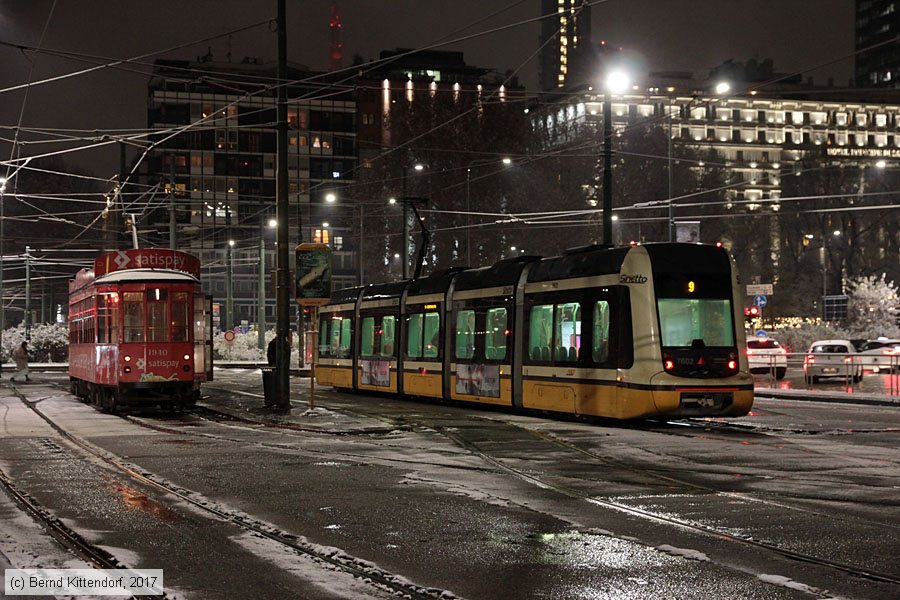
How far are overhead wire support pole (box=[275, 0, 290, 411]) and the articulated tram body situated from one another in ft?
14.0

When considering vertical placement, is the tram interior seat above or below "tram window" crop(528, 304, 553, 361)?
below

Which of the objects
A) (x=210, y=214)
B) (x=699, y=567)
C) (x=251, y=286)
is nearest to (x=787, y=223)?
(x=251, y=286)

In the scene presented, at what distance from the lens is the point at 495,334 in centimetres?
2434

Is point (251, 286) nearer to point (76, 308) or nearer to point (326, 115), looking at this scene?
point (326, 115)

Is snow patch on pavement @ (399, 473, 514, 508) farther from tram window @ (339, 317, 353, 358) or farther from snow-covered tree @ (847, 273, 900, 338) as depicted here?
snow-covered tree @ (847, 273, 900, 338)

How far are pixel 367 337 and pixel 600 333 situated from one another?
12.6 meters

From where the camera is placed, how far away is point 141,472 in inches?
543

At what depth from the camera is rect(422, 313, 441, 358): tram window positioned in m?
27.3

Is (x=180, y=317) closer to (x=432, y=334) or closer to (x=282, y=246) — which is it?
(x=282, y=246)

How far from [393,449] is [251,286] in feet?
305

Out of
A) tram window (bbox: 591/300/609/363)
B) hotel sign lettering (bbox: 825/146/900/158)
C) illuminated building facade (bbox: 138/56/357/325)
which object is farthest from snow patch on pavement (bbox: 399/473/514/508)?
hotel sign lettering (bbox: 825/146/900/158)

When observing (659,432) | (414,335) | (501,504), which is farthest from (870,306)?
(501,504)

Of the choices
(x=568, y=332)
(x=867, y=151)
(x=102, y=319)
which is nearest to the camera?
(x=568, y=332)

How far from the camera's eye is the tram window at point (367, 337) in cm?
3147
